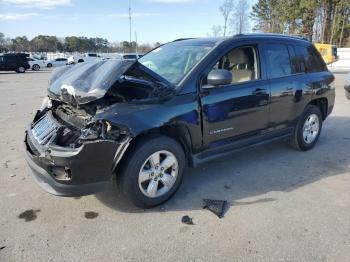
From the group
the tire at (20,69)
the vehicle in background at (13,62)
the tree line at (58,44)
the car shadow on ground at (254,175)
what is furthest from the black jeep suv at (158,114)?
the tree line at (58,44)

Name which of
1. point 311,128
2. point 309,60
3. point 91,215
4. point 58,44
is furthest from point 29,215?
point 58,44

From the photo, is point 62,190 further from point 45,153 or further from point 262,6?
point 262,6

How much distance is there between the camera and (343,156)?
18.7 ft

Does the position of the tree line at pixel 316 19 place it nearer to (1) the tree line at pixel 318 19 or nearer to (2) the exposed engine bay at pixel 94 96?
(1) the tree line at pixel 318 19


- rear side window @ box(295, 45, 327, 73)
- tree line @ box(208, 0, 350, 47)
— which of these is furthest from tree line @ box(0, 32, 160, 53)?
rear side window @ box(295, 45, 327, 73)

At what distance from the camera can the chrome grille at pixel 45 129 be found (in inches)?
144

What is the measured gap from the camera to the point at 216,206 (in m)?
3.89

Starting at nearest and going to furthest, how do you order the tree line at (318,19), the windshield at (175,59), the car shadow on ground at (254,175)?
the car shadow on ground at (254,175)
the windshield at (175,59)
the tree line at (318,19)

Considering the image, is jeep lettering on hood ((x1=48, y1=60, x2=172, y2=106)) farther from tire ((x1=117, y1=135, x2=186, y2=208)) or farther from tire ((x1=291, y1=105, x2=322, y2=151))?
tire ((x1=291, y1=105, x2=322, y2=151))

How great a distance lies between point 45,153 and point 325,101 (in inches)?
189

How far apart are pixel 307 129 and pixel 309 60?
1.13 metres

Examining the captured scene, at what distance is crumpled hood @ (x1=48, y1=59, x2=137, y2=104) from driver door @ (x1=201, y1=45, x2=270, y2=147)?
1041mm

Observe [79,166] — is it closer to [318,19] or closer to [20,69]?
[20,69]

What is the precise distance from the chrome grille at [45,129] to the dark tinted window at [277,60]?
9.56 feet
